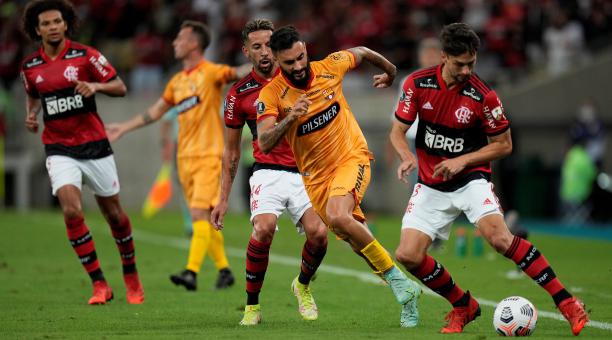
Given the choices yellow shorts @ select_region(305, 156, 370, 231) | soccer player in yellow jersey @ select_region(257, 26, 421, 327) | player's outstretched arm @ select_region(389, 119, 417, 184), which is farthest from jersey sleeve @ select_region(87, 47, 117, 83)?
player's outstretched arm @ select_region(389, 119, 417, 184)

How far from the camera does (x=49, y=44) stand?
36.2 ft

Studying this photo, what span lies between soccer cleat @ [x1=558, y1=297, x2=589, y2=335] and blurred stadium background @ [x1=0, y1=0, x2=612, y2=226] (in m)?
15.8

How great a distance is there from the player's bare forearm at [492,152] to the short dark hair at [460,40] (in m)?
0.66

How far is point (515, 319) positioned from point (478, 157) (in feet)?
3.87

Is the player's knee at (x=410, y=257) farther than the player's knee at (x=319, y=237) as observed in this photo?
No

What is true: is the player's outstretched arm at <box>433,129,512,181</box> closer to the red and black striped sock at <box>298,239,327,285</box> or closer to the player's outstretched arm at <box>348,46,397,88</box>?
the player's outstretched arm at <box>348,46,397,88</box>

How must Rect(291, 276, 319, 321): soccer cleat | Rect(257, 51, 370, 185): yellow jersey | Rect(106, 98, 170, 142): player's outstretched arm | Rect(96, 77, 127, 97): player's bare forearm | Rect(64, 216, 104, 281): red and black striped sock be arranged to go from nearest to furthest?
1. Rect(257, 51, 370, 185): yellow jersey
2. Rect(291, 276, 319, 321): soccer cleat
3. Rect(96, 77, 127, 97): player's bare forearm
4. Rect(64, 216, 104, 281): red and black striped sock
5. Rect(106, 98, 170, 142): player's outstretched arm

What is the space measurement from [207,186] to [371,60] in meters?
3.21

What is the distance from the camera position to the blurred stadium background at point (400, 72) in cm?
2598

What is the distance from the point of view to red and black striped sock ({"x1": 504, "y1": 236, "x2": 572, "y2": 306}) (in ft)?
28.0

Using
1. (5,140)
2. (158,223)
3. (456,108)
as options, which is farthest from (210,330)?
(5,140)

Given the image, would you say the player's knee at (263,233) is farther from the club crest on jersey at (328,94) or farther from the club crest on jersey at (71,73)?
the club crest on jersey at (71,73)

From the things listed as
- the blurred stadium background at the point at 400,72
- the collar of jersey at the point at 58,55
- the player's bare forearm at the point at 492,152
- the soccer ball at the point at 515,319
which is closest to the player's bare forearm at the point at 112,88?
the collar of jersey at the point at 58,55

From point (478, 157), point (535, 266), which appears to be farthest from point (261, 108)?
point (535, 266)
